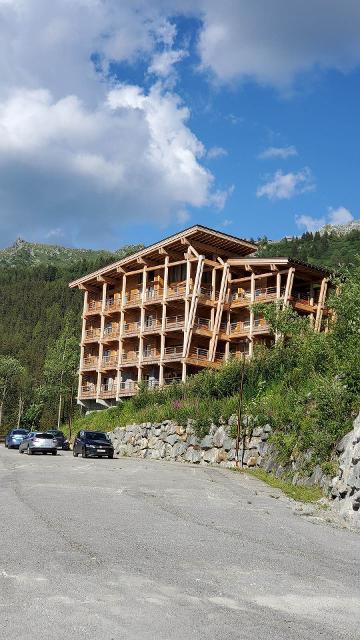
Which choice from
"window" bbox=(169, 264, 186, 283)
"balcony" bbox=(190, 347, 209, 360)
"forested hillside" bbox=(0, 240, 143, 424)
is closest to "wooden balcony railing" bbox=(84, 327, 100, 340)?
"window" bbox=(169, 264, 186, 283)

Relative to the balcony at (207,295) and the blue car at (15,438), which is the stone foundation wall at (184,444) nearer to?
the blue car at (15,438)

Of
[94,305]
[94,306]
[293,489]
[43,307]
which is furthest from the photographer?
[43,307]

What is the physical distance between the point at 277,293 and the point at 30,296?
138m

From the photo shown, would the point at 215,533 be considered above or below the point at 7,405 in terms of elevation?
above

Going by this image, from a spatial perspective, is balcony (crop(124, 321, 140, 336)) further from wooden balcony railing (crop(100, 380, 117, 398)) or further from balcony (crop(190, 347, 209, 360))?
balcony (crop(190, 347, 209, 360))

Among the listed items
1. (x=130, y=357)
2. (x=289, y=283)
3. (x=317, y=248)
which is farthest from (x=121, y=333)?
(x=317, y=248)

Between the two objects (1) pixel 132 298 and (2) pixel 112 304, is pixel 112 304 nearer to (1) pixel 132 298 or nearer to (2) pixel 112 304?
(2) pixel 112 304

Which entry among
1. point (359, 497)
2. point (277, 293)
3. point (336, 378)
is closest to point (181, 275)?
point (277, 293)

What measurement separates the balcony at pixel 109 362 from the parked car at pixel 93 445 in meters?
21.5

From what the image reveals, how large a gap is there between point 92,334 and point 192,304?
667 inches

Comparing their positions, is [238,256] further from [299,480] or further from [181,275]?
[299,480]

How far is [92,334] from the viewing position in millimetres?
65000

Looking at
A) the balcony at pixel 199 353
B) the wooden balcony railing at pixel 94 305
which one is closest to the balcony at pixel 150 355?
the balcony at pixel 199 353

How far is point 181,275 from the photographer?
185 ft
